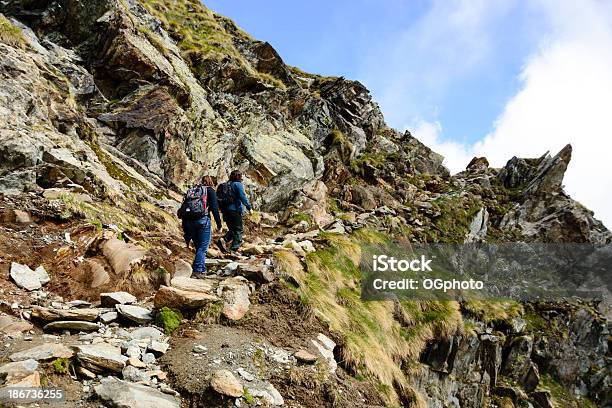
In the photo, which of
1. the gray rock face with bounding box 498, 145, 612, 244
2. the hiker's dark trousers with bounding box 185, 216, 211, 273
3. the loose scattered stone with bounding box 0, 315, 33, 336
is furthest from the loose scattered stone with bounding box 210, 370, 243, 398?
the gray rock face with bounding box 498, 145, 612, 244

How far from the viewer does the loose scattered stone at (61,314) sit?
6578mm

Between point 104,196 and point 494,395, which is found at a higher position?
point 104,196

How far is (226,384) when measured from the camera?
19.0ft

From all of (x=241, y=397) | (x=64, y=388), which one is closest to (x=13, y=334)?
(x=64, y=388)

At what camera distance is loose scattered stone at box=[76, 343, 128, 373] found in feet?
18.0

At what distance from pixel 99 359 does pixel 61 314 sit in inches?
64.0

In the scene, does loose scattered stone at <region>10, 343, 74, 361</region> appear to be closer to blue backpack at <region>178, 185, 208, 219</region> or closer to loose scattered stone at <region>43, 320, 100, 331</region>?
loose scattered stone at <region>43, 320, 100, 331</region>

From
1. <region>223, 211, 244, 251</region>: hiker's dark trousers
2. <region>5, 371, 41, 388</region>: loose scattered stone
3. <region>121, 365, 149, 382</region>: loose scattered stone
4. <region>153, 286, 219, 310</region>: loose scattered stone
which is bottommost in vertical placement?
<region>5, 371, 41, 388</region>: loose scattered stone

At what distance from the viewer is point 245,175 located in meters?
22.9

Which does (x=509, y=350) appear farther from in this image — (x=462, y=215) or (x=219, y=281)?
(x=219, y=281)

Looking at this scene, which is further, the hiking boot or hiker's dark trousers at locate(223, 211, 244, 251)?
the hiking boot

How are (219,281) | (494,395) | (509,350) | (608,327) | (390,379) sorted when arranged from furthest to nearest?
(608,327)
(509,350)
(494,395)
(390,379)
(219,281)

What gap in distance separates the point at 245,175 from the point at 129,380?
58.5 ft

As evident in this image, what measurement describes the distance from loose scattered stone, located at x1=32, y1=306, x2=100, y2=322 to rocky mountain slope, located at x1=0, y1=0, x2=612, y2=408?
0.03 m
